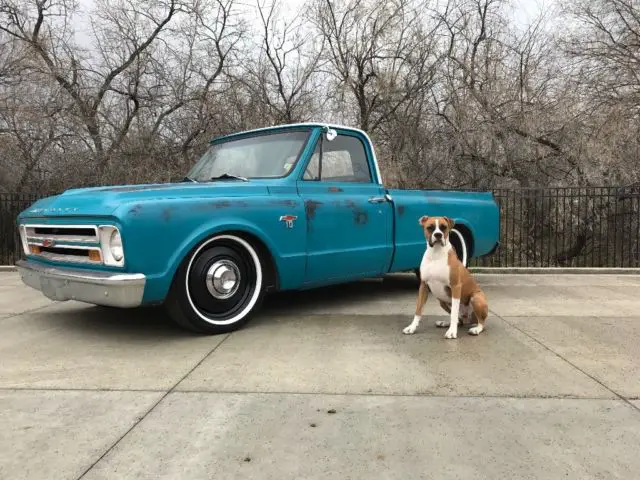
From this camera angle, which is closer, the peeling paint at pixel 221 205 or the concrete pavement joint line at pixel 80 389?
the concrete pavement joint line at pixel 80 389

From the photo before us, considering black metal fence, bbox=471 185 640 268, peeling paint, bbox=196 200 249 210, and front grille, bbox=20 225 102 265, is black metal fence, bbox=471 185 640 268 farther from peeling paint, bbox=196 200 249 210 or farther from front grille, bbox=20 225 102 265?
front grille, bbox=20 225 102 265

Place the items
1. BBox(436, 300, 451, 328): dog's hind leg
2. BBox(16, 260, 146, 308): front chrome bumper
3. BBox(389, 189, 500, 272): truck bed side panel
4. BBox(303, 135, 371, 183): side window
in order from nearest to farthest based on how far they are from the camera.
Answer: BBox(16, 260, 146, 308): front chrome bumper
BBox(436, 300, 451, 328): dog's hind leg
BBox(303, 135, 371, 183): side window
BBox(389, 189, 500, 272): truck bed side panel

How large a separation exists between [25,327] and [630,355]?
16.9ft

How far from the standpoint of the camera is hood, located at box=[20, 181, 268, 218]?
387 centimetres

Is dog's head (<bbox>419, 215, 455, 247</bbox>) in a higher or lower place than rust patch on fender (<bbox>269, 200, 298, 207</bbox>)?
lower

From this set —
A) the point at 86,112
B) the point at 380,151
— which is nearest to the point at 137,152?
the point at 86,112

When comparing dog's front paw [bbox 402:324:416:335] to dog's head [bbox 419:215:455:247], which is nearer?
dog's head [bbox 419:215:455:247]

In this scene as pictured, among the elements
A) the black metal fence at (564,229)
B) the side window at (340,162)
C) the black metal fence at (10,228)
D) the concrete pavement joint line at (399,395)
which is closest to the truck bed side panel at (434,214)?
the side window at (340,162)

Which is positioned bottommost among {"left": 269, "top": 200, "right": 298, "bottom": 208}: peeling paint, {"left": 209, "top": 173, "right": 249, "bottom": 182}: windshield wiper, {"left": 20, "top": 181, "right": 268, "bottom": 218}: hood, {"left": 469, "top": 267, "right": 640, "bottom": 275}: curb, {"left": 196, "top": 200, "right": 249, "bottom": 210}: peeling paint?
{"left": 469, "top": 267, "right": 640, "bottom": 275}: curb

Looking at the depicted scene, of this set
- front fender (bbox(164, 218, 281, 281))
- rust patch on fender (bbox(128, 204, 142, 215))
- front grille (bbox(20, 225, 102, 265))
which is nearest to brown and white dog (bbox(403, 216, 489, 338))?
front fender (bbox(164, 218, 281, 281))

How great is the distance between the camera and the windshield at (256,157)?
5117 mm

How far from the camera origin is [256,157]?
531 centimetres

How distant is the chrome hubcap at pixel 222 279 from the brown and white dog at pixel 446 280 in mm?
1557

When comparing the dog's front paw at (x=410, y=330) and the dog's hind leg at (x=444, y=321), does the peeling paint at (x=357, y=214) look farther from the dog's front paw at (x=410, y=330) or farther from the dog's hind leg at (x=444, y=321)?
the dog's front paw at (x=410, y=330)
